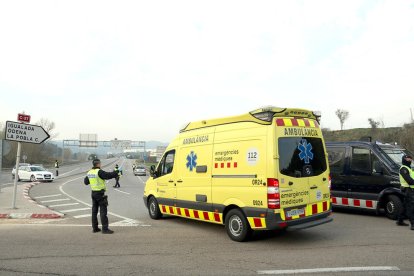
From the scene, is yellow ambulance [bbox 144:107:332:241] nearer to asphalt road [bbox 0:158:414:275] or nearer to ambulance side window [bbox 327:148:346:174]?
asphalt road [bbox 0:158:414:275]

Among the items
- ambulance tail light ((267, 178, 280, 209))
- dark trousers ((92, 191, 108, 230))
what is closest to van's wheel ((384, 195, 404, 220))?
ambulance tail light ((267, 178, 280, 209))

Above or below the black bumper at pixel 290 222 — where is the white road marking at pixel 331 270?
below

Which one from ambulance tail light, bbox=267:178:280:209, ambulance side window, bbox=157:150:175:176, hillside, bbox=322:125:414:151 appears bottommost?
ambulance tail light, bbox=267:178:280:209

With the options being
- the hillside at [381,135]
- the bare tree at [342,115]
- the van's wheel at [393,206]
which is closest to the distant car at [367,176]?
the van's wheel at [393,206]

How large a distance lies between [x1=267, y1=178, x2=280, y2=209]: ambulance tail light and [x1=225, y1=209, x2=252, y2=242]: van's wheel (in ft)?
2.54

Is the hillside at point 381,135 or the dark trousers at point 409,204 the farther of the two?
the hillside at point 381,135

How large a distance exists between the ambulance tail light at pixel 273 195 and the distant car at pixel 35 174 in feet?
90.3

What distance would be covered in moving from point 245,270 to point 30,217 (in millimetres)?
8041

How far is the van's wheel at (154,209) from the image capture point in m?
10.6

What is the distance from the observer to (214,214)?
27.1 feet

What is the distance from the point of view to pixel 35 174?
30.8 m

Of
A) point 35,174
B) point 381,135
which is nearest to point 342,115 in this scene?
point 381,135

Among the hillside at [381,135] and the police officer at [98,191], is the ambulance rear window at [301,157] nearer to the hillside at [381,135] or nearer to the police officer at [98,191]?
the police officer at [98,191]

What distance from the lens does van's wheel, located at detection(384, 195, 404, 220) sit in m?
9.83
